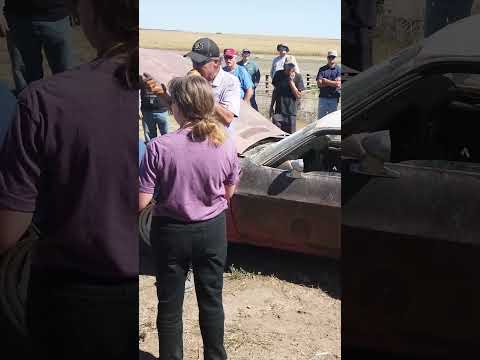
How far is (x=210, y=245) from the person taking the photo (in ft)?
7.73

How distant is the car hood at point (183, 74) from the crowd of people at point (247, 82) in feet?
0.21

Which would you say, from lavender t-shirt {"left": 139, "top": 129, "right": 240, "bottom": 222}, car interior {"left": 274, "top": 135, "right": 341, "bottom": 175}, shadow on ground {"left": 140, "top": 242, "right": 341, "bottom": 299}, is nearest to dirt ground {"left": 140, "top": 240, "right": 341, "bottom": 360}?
shadow on ground {"left": 140, "top": 242, "right": 341, "bottom": 299}

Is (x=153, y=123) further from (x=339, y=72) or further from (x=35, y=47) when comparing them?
(x=339, y=72)

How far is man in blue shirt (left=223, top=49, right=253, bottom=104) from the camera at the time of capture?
2342 mm

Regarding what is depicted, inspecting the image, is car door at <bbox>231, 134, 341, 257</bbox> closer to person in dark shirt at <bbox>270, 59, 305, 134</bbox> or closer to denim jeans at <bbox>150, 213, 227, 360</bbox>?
person in dark shirt at <bbox>270, 59, 305, 134</bbox>

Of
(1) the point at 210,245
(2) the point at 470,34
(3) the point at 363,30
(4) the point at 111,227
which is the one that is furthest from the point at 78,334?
(2) the point at 470,34

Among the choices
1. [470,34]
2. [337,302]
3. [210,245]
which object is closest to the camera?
[470,34]

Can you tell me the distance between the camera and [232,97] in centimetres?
236

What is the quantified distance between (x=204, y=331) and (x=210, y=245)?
35 centimetres

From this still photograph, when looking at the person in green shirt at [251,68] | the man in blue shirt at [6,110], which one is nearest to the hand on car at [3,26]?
the man in blue shirt at [6,110]

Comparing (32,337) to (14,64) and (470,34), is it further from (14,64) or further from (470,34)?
(470,34)

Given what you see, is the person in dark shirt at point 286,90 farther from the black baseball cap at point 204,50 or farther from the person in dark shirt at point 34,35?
the person in dark shirt at point 34,35

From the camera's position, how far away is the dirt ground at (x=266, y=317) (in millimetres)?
2486

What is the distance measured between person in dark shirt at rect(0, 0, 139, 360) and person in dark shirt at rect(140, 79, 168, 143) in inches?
3.6
